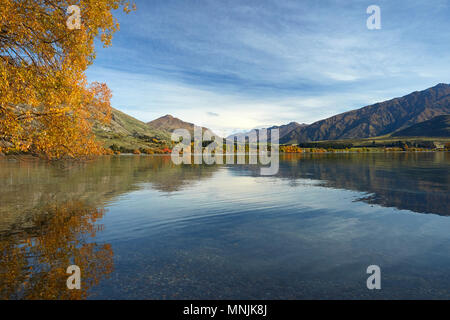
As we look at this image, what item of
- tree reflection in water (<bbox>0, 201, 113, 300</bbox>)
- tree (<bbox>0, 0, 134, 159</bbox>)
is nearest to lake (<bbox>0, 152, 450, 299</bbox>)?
tree reflection in water (<bbox>0, 201, 113, 300</bbox>)

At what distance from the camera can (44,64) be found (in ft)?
64.8

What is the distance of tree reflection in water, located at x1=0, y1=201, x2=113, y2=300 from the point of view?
33.0ft

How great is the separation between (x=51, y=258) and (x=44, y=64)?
14.1m

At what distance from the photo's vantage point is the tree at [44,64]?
1692 cm

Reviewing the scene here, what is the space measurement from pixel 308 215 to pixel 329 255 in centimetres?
865

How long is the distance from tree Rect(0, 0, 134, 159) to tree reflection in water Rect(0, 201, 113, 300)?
5693 millimetres

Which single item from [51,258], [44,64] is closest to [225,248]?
[51,258]

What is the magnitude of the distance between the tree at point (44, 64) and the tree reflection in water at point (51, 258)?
569 cm

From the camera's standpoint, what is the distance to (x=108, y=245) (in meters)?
15.0

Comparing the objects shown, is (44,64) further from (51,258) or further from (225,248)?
(225,248)
